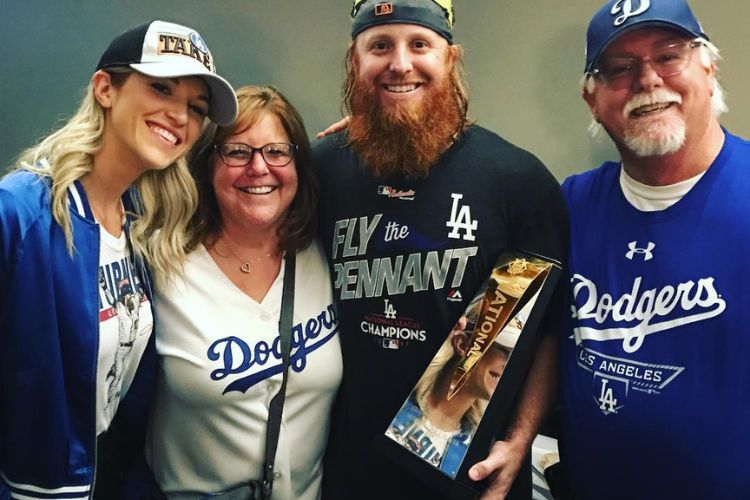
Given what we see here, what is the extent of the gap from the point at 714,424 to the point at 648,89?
2.41 feet

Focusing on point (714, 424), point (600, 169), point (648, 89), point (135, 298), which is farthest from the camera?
point (600, 169)

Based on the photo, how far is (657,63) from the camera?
1.29 meters

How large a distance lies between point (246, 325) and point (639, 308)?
0.95 m

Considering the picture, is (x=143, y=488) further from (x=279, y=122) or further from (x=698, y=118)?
(x=698, y=118)

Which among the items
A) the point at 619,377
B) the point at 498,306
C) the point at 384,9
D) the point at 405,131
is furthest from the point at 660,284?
the point at 384,9

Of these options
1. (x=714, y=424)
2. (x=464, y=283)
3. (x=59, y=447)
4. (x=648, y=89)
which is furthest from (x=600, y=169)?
(x=59, y=447)

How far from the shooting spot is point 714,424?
3.82ft

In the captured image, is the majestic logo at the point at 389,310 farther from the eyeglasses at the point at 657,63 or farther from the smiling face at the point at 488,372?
the eyeglasses at the point at 657,63

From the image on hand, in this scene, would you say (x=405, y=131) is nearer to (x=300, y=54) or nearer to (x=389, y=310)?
(x=389, y=310)

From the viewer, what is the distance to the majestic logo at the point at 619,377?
1211mm

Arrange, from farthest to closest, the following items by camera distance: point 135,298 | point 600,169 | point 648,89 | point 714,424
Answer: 1. point 600,169
2. point 135,298
3. point 648,89
4. point 714,424

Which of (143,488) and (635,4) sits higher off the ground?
(635,4)

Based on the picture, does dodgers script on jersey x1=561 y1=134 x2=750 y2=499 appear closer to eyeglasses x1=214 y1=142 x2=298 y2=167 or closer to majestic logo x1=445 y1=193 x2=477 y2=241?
majestic logo x1=445 y1=193 x2=477 y2=241

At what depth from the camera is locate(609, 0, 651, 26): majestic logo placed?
49.9 inches
